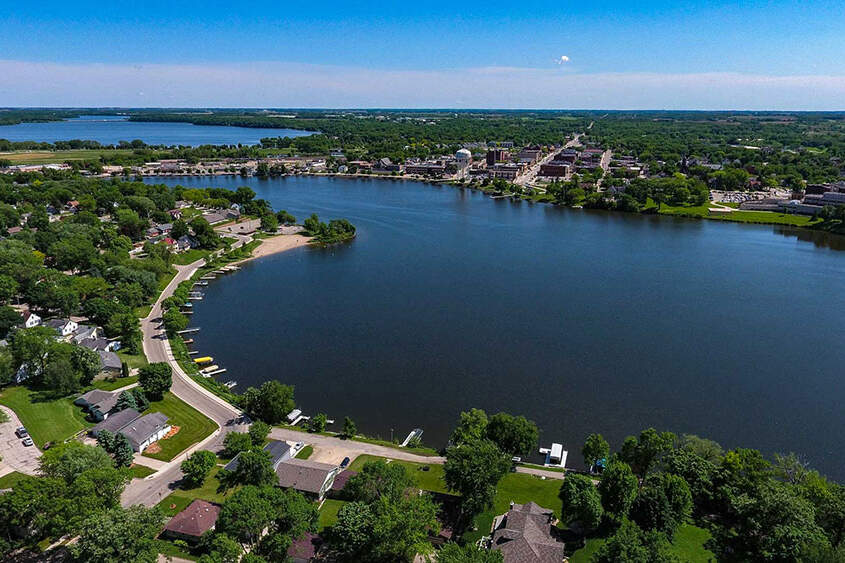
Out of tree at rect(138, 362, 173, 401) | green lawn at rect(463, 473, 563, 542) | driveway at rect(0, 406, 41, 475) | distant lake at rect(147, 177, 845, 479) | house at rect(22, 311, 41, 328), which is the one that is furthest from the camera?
house at rect(22, 311, 41, 328)

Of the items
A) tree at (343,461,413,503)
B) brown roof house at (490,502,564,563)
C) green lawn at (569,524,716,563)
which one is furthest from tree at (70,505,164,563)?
green lawn at (569,524,716,563)

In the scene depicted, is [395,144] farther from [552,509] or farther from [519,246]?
[552,509]

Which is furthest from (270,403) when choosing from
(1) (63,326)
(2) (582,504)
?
(1) (63,326)

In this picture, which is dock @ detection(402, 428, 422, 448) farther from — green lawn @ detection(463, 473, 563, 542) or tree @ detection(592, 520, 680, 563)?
tree @ detection(592, 520, 680, 563)

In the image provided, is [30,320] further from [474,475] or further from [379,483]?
[474,475]

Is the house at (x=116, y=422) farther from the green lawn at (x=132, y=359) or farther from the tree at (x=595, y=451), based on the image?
the tree at (x=595, y=451)

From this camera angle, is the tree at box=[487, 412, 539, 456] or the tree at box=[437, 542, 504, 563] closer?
the tree at box=[437, 542, 504, 563]
